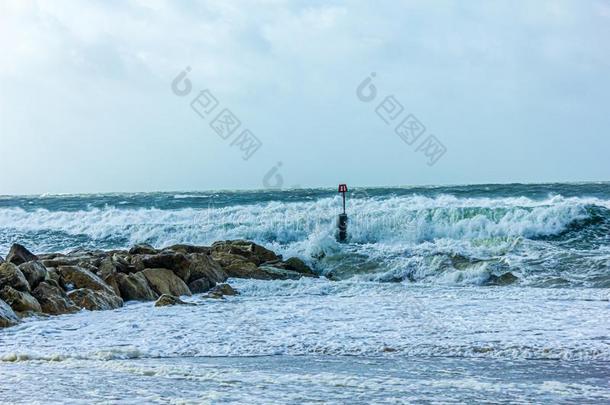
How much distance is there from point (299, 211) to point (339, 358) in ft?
64.7

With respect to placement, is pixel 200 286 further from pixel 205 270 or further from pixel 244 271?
pixel 244 271

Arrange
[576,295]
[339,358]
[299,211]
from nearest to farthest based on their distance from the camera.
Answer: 1. [339,358]
2. [576,295]
3. [299,211]

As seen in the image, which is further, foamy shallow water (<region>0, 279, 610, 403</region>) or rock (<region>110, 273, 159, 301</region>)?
rock (<region>110, 273, 159, 301</region>)

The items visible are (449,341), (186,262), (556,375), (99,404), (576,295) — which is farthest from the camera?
(186,262)

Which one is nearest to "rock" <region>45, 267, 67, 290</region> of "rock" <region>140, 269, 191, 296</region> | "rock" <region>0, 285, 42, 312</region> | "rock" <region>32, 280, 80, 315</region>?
"rock" <region>32, 280, 80, 315</region>

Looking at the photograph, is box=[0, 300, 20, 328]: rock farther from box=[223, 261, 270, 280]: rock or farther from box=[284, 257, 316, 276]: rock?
box=[284, 257, 316, 276]: rock

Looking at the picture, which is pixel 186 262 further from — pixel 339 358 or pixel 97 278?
pixel 339 358

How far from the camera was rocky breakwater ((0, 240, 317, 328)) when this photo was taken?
10.7m

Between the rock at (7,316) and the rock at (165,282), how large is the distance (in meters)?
3.50

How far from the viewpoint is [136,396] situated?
19.6 feet

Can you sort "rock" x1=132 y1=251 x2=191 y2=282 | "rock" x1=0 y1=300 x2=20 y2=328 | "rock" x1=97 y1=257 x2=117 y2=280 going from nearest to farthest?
"rock" x1=0 y1=300 x2=20 y2=328 → "rock" x1=97 y1=257 x2=117 y2=280 → "rock" x1=132 y1=251 x2=191 y2=282

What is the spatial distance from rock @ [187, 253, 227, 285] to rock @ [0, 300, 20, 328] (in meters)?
4.46

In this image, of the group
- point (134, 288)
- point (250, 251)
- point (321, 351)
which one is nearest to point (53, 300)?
point (134, 288)

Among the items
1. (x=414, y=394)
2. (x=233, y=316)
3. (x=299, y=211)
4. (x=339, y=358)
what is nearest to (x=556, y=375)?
(x=414, y=394)
